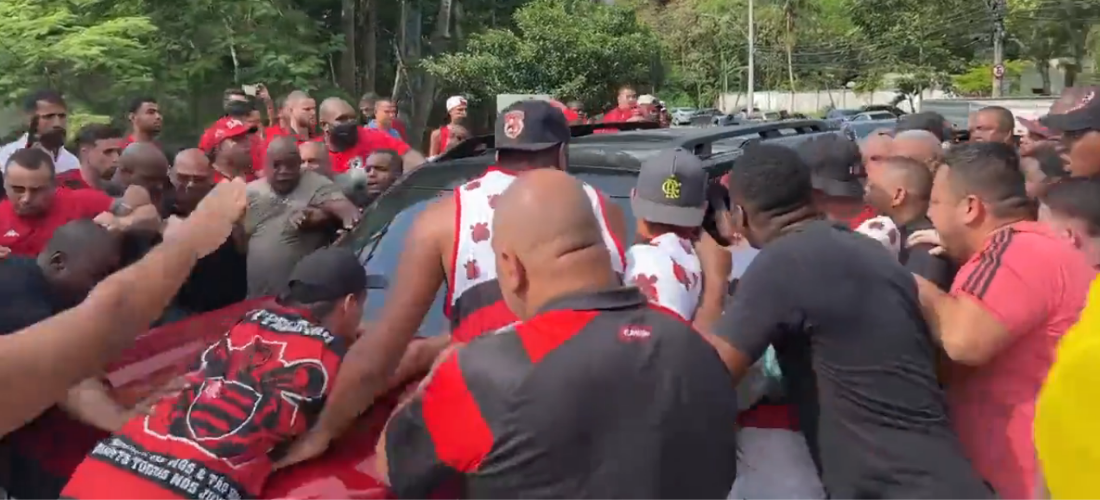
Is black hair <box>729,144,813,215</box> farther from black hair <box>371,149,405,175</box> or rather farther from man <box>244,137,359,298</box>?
black hair <box>371,149,405,175</box>

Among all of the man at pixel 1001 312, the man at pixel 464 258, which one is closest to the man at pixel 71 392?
the man at pixel 464 258

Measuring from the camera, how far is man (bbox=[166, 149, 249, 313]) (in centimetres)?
445

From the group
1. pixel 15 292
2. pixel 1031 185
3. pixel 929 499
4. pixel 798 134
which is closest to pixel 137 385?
pixel 15 292

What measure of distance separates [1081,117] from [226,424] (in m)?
3.90

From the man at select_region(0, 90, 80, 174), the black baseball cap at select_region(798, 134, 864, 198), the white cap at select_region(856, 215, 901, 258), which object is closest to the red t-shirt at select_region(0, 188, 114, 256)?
the man at select_region(0, 90, 80, 174)

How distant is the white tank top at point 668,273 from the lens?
2.81 m

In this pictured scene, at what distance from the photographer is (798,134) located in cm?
632

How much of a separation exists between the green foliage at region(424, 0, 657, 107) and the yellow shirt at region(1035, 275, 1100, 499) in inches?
866

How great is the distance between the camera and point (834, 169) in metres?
3.18

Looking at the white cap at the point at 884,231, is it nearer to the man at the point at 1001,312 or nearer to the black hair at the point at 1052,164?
the man at the point at 1001,312

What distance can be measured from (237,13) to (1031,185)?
15899mm

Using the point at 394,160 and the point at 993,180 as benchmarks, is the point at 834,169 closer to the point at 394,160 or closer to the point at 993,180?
the point at 993,180

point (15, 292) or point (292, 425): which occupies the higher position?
point (15, 292)

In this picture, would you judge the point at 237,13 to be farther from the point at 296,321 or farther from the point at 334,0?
the point at 296,321
